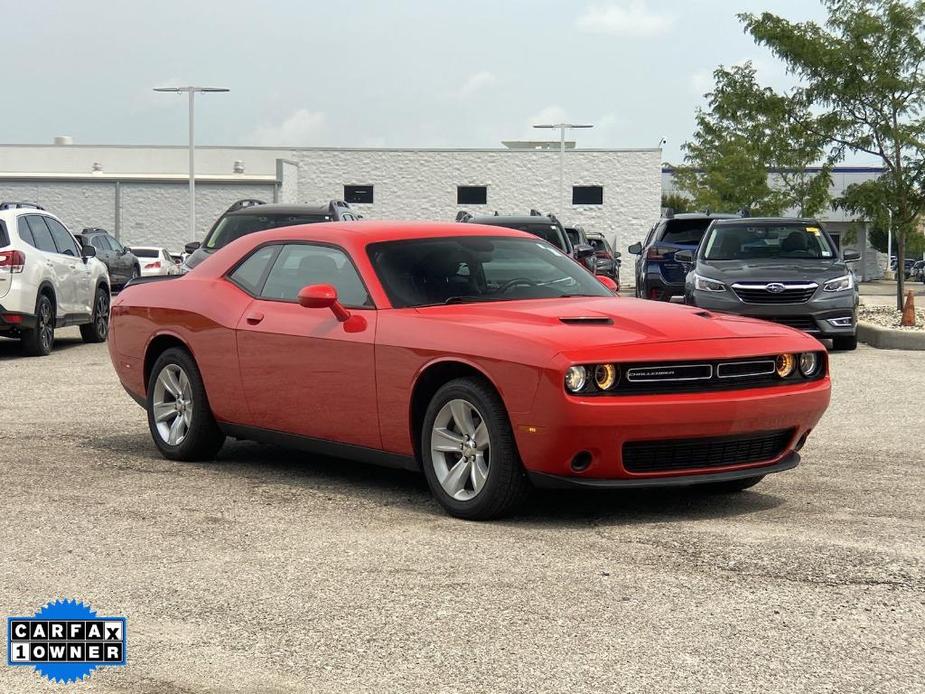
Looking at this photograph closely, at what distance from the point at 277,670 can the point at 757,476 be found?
3.44 m

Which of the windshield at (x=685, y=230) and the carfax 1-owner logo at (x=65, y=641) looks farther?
the windshield at (x=685, y=230)

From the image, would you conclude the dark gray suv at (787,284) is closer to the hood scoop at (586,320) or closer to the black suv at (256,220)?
the black suv at (256,220)

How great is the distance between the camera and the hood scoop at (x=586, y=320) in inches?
274

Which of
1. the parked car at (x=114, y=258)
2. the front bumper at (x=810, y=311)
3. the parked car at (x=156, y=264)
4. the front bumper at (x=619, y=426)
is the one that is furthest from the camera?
the parked car at (x=156, y=264)

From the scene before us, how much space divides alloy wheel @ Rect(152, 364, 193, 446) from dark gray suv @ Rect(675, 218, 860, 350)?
9.35 metres

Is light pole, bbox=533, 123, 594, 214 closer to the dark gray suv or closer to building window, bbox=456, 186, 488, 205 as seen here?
building window, bbox=456, 186, 488, 205

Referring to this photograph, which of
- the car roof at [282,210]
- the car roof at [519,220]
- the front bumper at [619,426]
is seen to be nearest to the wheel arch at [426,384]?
the front bumper at [619,426]

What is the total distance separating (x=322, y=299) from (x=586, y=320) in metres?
1.38

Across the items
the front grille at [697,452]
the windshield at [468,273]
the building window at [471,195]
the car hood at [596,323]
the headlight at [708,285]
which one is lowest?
the front grille at [697,452]

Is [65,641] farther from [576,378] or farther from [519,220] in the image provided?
[519,220]

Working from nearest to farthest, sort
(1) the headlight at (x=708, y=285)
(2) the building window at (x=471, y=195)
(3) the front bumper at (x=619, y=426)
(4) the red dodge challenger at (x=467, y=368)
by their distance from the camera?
(3) the front bumper at (x=619, y=426), (4) the red dodge challenger at (x=467, y=368), (1) the headlight at (x=708, y=285), (2) the building window at (x=471, y=195)

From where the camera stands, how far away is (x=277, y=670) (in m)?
4.51

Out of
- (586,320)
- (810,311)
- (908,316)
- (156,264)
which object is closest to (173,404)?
(586,320)

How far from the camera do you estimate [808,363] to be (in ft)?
23.9
